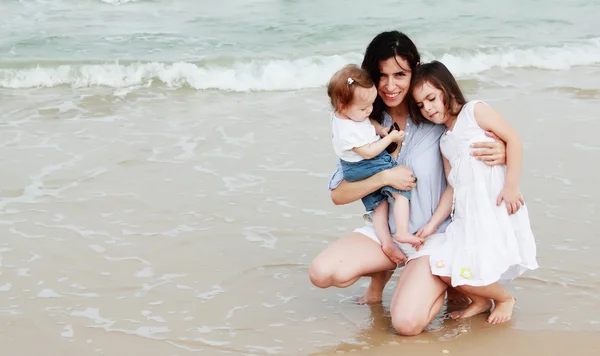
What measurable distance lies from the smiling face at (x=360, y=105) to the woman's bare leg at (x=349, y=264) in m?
0.64

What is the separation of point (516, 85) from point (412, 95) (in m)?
5.70

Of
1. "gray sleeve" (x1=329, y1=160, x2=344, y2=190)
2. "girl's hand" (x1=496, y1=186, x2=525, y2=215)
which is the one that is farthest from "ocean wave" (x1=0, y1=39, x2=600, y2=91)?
"girl's hand" (x1=496, y1=186, x2=525, y2=215)

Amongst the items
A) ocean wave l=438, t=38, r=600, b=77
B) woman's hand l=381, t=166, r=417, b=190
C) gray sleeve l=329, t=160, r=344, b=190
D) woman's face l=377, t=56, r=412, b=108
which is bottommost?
ocean wave l=438, t=38, r=600, b=77

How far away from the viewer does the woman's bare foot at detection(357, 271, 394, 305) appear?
415cm

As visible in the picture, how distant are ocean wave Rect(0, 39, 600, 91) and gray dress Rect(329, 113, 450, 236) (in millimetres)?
5717

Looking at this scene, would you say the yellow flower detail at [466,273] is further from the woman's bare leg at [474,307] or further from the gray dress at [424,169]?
the gray dress at [424,169]

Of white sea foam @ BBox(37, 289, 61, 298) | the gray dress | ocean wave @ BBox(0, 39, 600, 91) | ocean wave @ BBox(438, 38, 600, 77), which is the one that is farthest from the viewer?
ocean wave @ BBox(438, 38, 600, 77)

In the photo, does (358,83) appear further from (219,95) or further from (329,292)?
(219,95)

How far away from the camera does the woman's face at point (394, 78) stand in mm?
3855

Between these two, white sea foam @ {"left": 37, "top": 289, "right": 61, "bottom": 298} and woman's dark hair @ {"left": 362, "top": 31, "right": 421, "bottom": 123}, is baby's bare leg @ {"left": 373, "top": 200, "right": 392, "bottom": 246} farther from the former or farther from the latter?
white sea foam @ {"left": 37, "top": 289, "right": 61, "bottom": 298}

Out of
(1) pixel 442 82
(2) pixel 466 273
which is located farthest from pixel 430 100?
(2) pixel 466 273

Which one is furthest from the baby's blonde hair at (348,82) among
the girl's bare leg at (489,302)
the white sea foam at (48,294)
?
the white sea foam at (48,294)

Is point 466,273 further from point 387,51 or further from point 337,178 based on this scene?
point 387,51

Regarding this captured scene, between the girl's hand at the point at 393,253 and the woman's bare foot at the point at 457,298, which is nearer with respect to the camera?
the girl's hand at the point at 393,253
